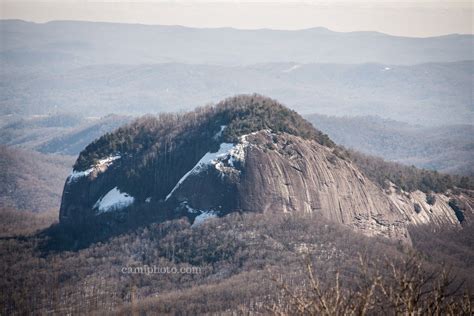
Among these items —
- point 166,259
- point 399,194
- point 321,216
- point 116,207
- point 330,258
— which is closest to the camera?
point 330,258

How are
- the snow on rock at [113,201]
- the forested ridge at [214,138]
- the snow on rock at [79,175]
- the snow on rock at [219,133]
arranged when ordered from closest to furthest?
the snow on rock at [113,201]
the snow on rock at [219,133]
the forested ridge at [214,138]
the snow on rock at [79,175]

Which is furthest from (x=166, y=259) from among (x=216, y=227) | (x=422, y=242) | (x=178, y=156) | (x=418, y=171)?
(x=418, y=171)

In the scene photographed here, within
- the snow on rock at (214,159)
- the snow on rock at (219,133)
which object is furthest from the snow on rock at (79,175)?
the snow on rock at (219,133)

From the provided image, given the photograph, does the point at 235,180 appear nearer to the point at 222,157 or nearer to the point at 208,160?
the point at 222,157

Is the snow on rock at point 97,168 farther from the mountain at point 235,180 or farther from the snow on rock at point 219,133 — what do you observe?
the snow on rock at point 219,133

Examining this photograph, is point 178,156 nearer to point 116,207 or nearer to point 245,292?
point 116,207

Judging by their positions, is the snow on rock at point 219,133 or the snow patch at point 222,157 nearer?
the snow patch at point 222,157

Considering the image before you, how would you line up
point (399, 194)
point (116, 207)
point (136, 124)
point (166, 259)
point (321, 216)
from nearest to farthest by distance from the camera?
point (166, 259) < point (321, 216) < point (116, 207) < point (399, 194) < point (136, 124)
